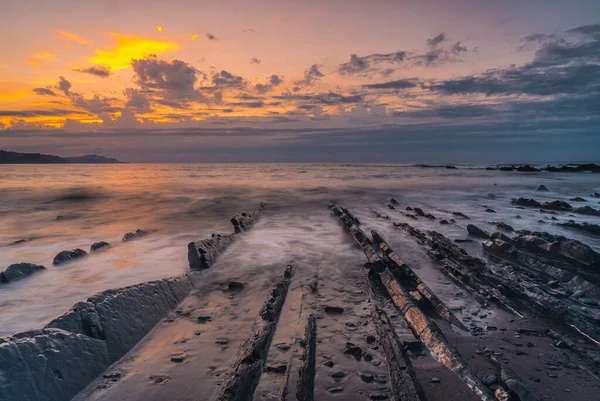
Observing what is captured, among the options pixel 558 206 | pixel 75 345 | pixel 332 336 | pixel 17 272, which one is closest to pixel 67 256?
pixel 17 272

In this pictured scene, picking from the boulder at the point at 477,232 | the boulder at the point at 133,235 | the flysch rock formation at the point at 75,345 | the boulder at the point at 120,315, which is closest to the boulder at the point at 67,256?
the boulder at the point at 133,235

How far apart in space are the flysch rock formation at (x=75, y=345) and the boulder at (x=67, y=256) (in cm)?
522

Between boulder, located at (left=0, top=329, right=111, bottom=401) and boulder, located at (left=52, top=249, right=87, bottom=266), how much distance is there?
6.33 m

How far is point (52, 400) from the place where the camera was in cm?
347

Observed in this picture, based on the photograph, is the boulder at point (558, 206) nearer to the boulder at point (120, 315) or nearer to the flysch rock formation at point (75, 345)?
the boulder at point (120, 315)

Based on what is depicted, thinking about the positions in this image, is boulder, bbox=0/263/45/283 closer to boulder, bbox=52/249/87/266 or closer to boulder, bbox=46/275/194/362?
boulder, bbox=52/249/87/266

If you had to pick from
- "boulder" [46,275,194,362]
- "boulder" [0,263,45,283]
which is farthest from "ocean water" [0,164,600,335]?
"boulder" [46,275,194,362]

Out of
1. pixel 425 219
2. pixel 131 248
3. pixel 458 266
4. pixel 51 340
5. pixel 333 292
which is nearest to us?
pixel 51 340

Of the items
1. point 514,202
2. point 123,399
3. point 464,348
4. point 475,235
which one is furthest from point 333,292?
point 514,202

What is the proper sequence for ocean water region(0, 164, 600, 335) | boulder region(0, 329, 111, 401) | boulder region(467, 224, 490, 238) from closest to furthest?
boulder region(0, 329, 111, 401), ocean water region(0, 164, 600, 335), boulder region(467, 224, 490, 238)

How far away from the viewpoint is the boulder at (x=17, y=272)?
7505 millimetres

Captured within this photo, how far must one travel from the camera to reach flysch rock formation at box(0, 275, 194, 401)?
3.43 metres

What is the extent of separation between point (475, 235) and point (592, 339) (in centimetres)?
750

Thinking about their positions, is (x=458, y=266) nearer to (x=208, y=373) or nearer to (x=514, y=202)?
(x=208, y=373)
